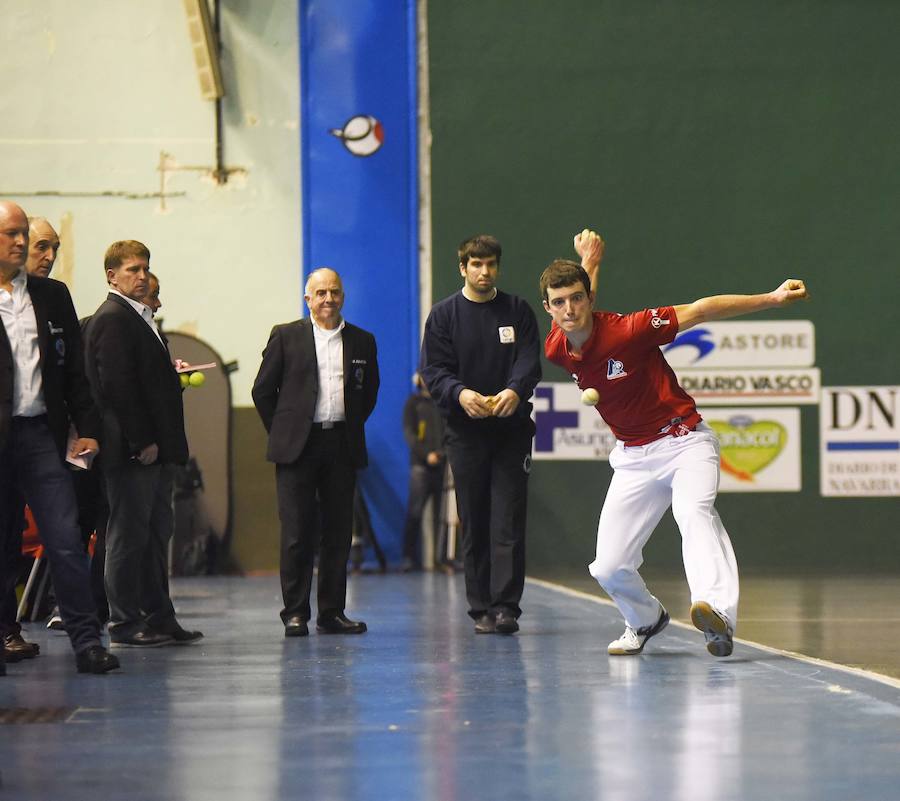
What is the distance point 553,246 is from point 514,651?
6022 millimetres

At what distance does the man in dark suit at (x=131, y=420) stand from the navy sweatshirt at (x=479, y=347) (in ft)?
3.75

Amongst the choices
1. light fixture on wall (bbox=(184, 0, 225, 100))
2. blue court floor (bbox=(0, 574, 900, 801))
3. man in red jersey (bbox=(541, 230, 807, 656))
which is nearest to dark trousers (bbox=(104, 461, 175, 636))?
blue court floor (bbox=(0, 574, 900, 801))

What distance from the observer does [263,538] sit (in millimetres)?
11195

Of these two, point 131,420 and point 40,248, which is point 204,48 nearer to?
point 40,248

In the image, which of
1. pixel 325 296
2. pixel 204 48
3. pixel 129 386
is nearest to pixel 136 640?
pixel 129 386

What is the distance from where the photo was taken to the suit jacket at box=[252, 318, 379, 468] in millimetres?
6262

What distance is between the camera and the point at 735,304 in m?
5.00

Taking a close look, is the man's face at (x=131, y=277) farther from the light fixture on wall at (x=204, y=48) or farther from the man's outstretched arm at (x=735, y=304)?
the light fixture on wall at (x=204, y=48)

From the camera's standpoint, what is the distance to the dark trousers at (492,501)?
6176 millimetres

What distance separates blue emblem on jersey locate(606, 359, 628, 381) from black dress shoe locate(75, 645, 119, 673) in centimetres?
204

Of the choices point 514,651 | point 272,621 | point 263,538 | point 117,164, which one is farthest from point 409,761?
point 117,164

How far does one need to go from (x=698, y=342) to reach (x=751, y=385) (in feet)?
1.72

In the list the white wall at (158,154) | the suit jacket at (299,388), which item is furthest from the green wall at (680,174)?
the suit jacket at (299,388)

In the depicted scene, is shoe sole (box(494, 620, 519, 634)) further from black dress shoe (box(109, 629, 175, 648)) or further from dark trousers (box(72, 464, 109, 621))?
dark trousers (box(72, 464, 109, 621))
